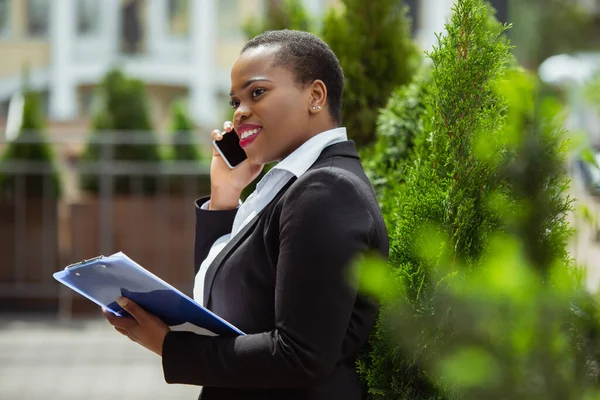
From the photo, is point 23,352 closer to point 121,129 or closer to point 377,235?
point 121,129

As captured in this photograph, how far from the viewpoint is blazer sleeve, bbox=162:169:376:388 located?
1.45 m

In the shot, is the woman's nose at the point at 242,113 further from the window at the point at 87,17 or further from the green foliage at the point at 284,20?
the window at the point at 87,17

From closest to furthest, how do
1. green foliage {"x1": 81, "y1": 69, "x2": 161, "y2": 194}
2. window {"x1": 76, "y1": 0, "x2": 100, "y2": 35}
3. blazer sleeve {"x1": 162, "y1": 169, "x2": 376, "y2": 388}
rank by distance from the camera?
blazer sleeve {"x1": 162, "y1": 169, "x2": 376, "y2": 388}, green foliage {"x1": 81, "y1": 69, "x2": 161, "y2": 194}, window {"x1": 76, "y1": 0, "x2": 100, "y2": 35}

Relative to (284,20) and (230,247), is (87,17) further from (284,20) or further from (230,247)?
(230,247)

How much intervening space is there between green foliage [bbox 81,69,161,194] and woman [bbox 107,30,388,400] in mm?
7621

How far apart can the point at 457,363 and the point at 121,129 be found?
32.8ft

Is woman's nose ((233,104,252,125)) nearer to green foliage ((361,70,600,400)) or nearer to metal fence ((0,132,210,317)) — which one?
green foliage ((361,70,600,400))

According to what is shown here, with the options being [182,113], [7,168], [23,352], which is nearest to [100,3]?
[182,113]

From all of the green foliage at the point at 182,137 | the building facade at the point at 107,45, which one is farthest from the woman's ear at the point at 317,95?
the building facade at the point at 107,45

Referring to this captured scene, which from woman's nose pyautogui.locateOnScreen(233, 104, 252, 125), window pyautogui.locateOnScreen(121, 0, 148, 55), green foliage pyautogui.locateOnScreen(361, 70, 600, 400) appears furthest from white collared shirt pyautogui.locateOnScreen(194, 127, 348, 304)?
window pyautogui.locateOnScreen(121, 0, 148, 55)

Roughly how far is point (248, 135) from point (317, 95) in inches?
5.7

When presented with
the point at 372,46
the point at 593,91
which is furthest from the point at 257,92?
the point at 372,46

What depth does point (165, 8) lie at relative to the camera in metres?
21.0

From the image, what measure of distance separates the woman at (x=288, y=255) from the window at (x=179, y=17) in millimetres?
20120
